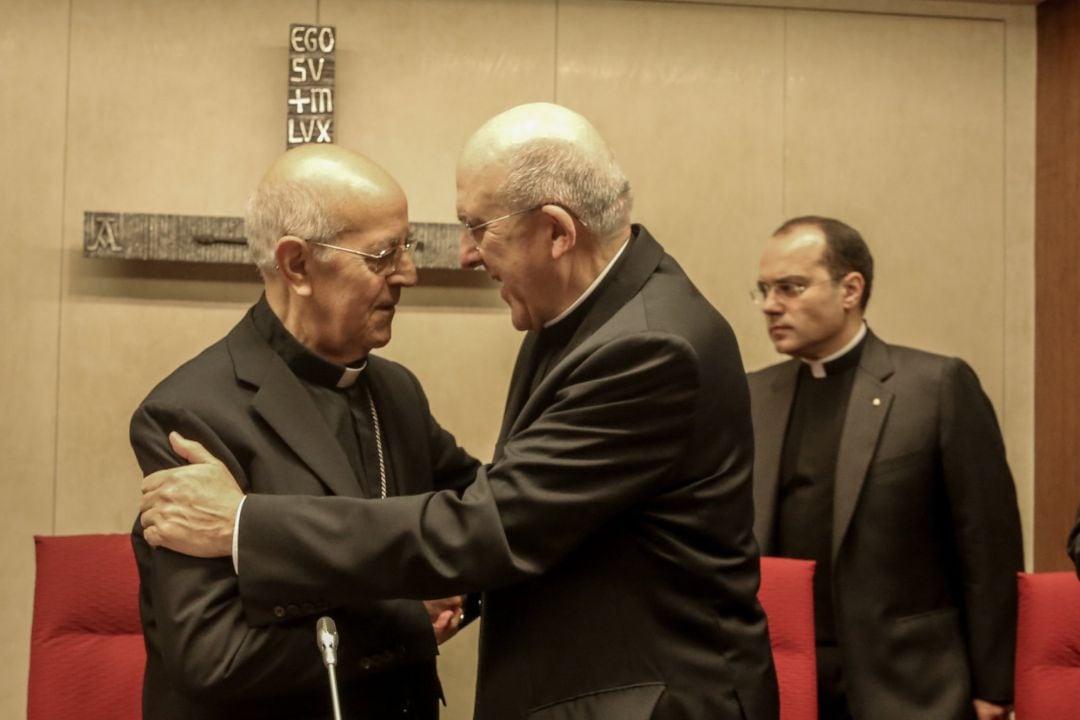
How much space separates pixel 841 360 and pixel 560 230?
185 centimetres

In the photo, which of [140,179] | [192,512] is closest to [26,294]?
[140,179]

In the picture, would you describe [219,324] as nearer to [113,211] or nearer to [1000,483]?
[113,211]

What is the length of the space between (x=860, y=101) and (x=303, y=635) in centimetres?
362

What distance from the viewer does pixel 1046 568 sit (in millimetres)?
4902

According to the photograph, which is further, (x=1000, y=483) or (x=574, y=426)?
(x=1000, y=483)

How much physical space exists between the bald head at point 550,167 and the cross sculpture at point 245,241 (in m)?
2.40

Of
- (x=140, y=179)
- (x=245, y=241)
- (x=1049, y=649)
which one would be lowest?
(x=1049, y=649)

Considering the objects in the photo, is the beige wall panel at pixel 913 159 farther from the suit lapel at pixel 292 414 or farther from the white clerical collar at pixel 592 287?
the suit lapel at pixel 292 414

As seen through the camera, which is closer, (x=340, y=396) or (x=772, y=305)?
(x=340, y=396)

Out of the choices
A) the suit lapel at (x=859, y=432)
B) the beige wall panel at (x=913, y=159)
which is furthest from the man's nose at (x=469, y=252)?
the beige wall panel at (x=913, y=159)

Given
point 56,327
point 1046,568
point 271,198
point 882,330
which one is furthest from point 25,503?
point 1046,568

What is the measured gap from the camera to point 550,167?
210cm

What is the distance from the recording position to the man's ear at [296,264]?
2236mm

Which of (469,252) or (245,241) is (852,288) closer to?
(469,252)
